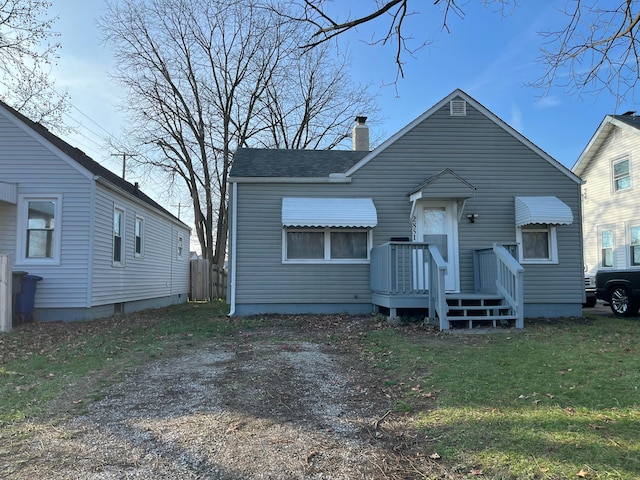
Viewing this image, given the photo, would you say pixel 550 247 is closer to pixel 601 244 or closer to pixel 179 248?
pixel 601 244

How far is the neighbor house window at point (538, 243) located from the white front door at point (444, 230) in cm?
166

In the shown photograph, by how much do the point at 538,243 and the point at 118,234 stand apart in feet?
36.4

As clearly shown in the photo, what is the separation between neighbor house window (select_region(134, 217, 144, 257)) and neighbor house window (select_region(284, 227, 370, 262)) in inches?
233

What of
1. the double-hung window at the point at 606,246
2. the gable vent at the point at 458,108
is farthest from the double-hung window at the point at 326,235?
the double-hung window at the point at 606,246

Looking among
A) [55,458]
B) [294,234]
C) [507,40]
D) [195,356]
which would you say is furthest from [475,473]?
[294,234]

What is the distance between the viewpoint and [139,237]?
14.2 meters

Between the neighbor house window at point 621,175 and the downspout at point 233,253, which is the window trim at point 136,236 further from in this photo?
the neighbor house window at point 621,175

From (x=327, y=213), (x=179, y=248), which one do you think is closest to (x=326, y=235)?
(x=327, y=213)

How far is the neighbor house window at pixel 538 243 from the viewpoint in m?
10.8

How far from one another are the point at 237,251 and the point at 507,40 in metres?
7.04

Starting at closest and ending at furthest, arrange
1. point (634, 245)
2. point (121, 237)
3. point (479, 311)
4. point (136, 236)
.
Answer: point (479, 311) → point (121, 237) → point (136, 236) → point (634, 245)

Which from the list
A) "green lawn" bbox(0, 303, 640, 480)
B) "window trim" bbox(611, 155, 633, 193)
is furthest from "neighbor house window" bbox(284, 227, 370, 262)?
"window trim" bbox(611, 155, 633, 193)

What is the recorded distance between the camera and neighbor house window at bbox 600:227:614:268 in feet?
55.6

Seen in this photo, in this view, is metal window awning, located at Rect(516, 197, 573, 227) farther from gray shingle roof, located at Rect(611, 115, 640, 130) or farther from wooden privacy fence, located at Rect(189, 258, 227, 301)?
wooden privacy fence, located at Rect(189, 258, 227, 301)
